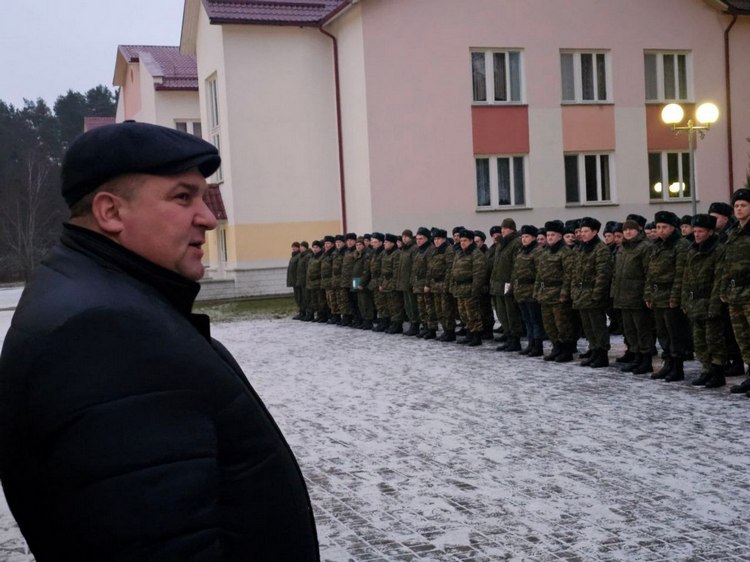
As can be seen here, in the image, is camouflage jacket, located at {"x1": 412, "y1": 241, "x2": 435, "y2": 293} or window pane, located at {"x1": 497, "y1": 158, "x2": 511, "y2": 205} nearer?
camouflage jacket, located at {"x1": 412, "y1": 241, "x2": 435, "y2": 293}

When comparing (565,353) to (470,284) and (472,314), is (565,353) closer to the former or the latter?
(472,314)

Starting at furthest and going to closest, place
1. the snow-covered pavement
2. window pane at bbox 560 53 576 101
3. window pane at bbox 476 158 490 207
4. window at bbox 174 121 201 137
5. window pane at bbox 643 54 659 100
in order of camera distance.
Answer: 1. window at bbox 174 121 201 137
2. window pane at bbox 643 54 659 100
3. window pane at bbox 560 53 576 101
4. window pane at bbox 476 158 490 207
5. the snow-covered pavement

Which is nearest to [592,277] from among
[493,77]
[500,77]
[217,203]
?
[493,77]

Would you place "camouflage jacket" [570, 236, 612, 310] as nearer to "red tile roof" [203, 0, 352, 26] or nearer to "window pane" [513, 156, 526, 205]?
"window pane" [513, 156, 526, 205]

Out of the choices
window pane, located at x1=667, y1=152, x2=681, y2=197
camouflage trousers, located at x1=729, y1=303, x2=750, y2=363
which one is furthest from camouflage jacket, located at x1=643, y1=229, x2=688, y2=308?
window pane, located at x1=667, y1=152, x2=681, y2=197

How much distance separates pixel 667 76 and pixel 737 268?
1854cm

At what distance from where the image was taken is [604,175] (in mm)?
25750

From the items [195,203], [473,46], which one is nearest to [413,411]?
[195,203]

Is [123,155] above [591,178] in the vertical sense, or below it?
below

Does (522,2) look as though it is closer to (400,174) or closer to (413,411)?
(400,174)

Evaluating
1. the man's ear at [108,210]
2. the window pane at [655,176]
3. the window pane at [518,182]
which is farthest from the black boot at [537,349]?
the window pane at [655,176]

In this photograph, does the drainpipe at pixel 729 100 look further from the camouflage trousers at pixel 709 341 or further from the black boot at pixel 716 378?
the black boot at pixel 716 378

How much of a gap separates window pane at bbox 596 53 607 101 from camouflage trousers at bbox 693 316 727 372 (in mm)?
16846

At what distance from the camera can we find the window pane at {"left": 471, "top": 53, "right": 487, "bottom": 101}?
24625 mm
